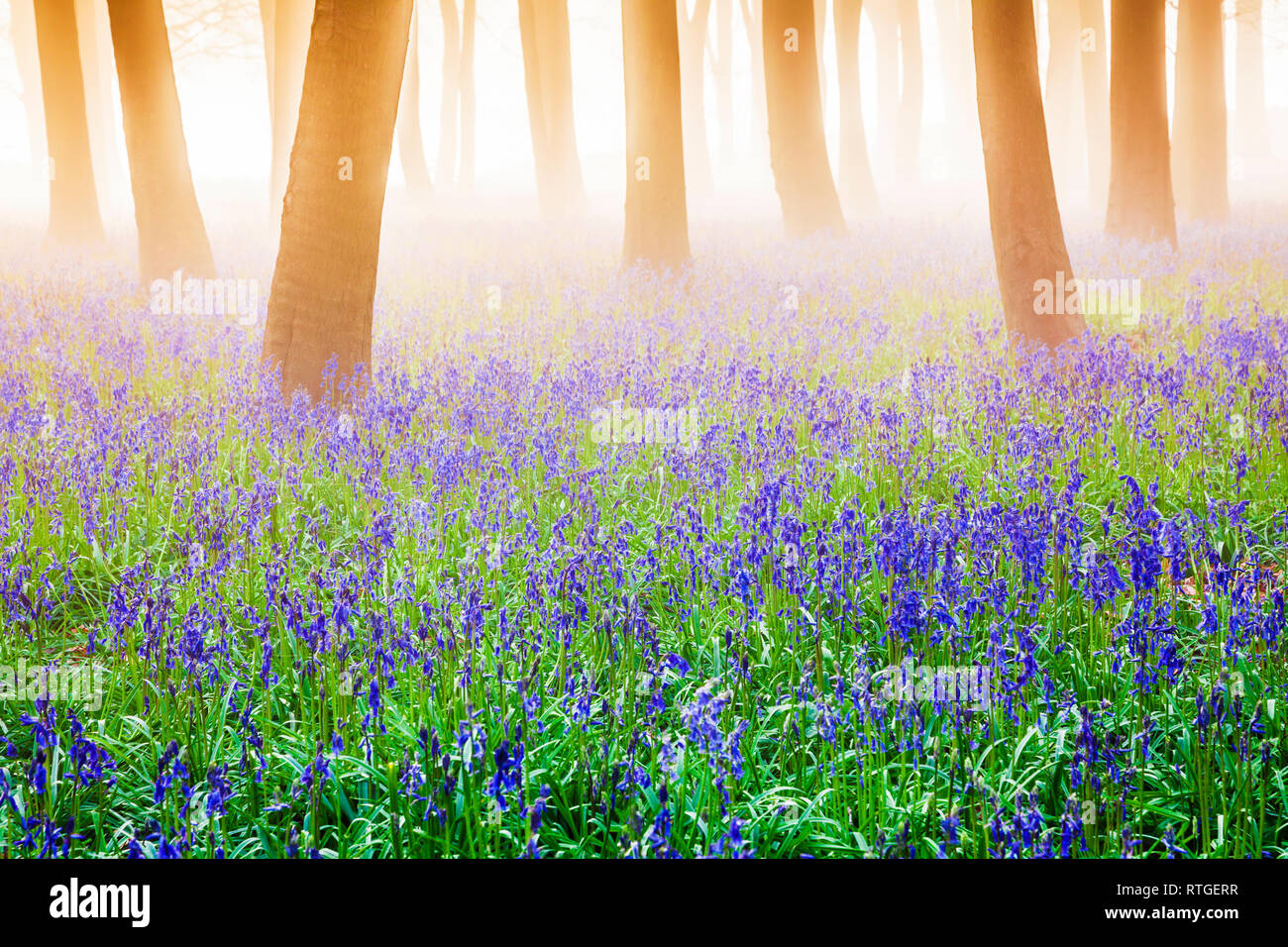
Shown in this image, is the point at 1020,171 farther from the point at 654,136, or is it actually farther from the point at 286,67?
the point at 286,67

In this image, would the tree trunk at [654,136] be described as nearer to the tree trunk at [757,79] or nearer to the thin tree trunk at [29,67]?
the tree trunk at [757,79]

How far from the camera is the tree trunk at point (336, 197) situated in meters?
6.07

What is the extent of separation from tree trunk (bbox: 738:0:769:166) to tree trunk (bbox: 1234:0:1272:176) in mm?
15564

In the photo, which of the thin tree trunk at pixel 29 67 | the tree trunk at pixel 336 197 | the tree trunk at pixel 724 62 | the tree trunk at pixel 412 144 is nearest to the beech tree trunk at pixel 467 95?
the tree trunk at pixel 412 144

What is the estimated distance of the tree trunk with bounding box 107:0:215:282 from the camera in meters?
A: 10.5

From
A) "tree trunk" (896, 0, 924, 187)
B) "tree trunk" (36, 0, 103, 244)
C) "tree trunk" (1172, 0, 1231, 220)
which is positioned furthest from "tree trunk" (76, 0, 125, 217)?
"tree trunk" (1172, 0, 1231, 220)

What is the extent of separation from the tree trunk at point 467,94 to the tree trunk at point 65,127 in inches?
571

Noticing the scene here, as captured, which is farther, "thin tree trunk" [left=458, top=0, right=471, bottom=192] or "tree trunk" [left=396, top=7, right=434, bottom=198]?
"thin tree trunk" [left=458, top=0, right=471, bottom=192]

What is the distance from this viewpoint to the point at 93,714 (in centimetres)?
292

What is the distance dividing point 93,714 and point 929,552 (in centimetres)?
280

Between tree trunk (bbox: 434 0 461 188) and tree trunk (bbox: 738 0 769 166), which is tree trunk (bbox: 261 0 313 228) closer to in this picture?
tree trunk (bbox: 434 0 461 188)

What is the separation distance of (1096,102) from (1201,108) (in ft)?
22.5
